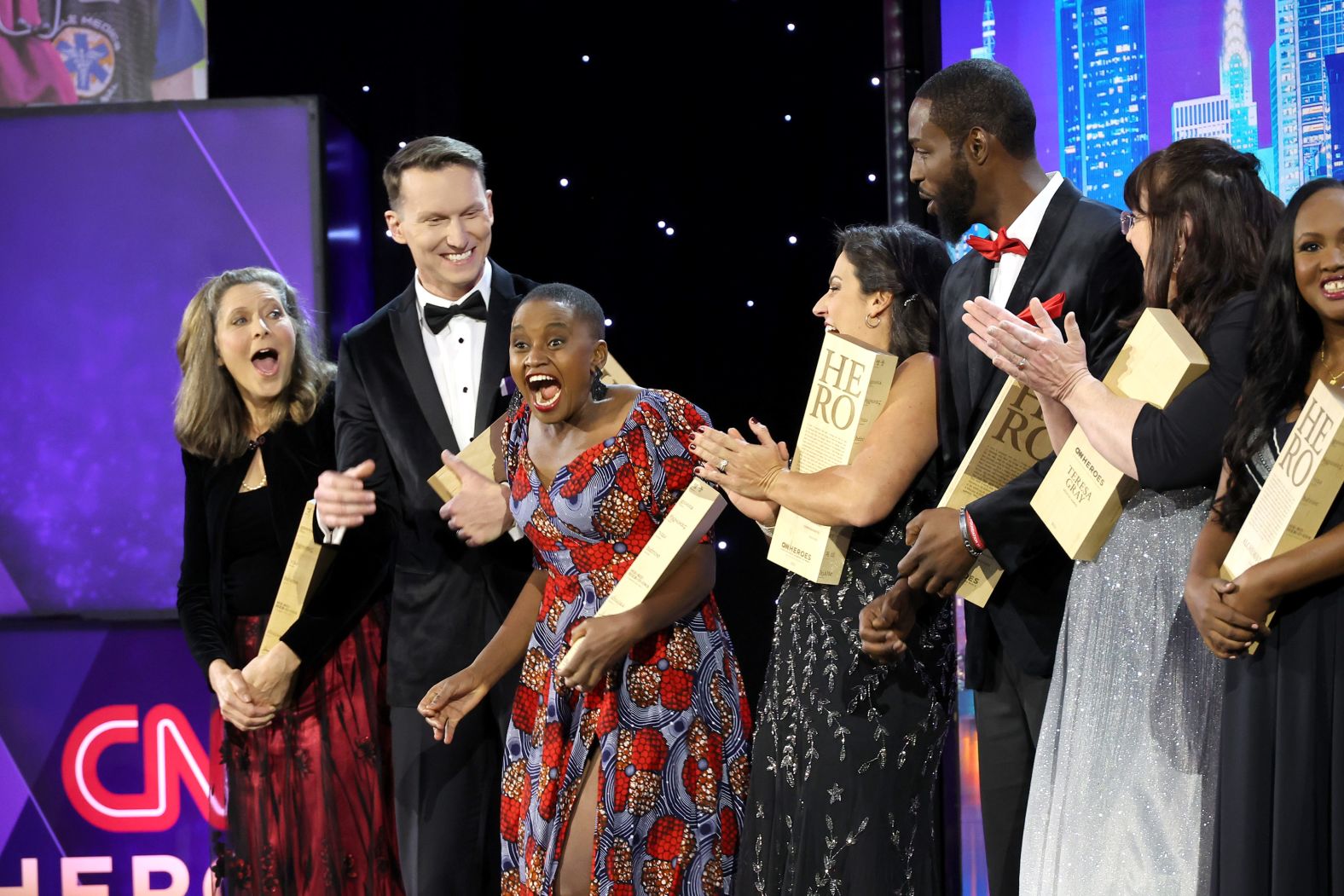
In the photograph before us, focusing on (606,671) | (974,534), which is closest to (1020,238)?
(974,534)

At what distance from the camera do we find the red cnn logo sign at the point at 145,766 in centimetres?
Result: 486

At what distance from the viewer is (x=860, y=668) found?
122 inches

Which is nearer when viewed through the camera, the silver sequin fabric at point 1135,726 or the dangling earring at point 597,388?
the silver sequin fabric at point 1135,726

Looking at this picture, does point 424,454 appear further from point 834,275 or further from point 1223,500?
point 1223,500

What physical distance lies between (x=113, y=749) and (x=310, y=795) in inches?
49.5

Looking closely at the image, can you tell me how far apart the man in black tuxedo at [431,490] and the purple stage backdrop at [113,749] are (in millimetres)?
1229

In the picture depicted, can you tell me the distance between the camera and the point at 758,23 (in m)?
4.80

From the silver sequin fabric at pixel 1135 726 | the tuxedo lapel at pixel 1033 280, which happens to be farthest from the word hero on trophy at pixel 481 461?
the silver sequin fabric at pixel 1135 726

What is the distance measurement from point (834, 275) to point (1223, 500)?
3.56ft

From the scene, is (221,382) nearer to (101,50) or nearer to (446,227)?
(446,227)

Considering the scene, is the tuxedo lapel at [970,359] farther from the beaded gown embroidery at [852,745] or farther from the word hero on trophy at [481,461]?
the word hero on trophy at [481,461]

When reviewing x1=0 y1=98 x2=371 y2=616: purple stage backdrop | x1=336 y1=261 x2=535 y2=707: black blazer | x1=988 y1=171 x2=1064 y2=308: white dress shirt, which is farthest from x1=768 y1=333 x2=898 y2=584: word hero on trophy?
x1=0 y1=98 x2=371 y2=616: purple stage backdrop

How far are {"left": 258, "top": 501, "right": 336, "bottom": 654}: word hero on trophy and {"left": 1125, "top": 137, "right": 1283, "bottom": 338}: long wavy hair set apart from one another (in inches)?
85.4

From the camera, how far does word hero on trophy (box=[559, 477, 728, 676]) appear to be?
10.8ft
